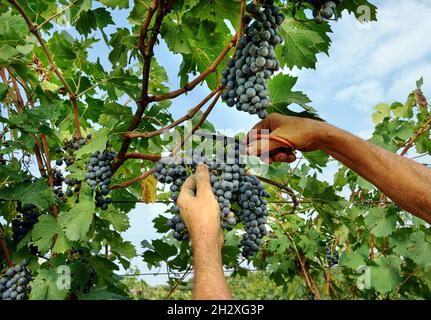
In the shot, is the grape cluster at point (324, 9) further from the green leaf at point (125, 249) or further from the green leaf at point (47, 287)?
the green leaf at point (125, 249)

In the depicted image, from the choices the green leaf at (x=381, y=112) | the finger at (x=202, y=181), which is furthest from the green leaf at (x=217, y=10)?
the green leaf at (x=381, y=112)

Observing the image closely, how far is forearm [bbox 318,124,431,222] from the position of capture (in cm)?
201

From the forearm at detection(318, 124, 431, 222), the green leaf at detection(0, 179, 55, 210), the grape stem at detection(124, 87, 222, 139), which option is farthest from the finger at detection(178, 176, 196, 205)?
the green leaf at detection(0, 179, 55, 210)

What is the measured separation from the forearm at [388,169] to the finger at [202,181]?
531 millimetres

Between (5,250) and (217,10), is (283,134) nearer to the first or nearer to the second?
(217,10)

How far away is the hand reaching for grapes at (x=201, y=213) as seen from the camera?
4.59ft

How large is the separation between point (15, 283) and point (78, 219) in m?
0.47

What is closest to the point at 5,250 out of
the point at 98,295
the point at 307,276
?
the point at 98,295

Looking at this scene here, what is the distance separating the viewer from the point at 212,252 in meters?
1.34

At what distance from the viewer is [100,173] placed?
2232mm

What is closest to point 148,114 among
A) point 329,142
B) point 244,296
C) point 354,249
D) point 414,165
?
point 329,142
